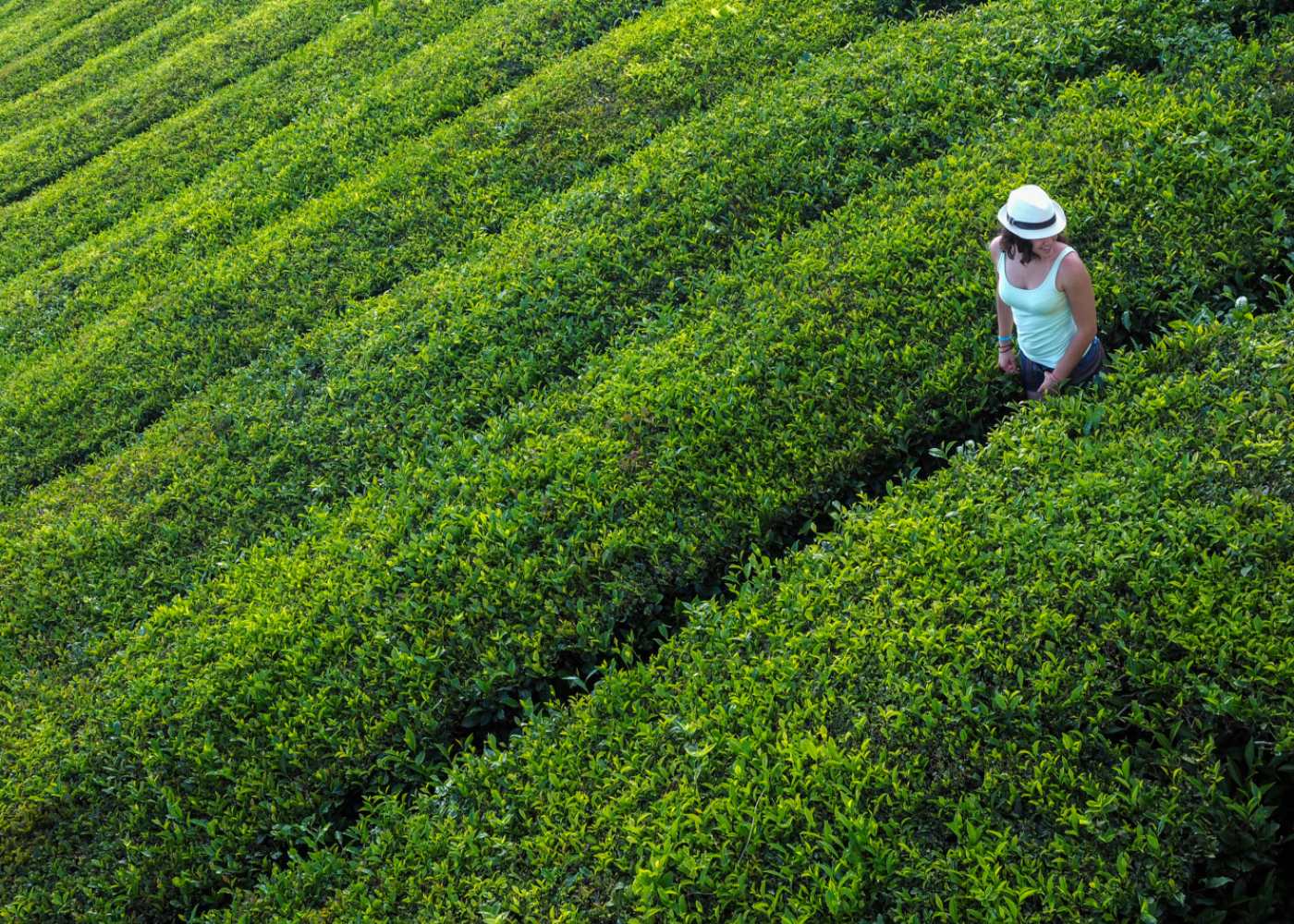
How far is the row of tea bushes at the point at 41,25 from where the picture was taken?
23.2 m

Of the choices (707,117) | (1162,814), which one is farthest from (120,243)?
(1162,814)

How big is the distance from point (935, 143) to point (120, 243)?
37.4ft

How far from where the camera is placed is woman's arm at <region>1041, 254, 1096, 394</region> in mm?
5797

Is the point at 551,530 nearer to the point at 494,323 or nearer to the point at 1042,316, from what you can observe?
the point at 494,323

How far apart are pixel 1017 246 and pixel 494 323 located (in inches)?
199

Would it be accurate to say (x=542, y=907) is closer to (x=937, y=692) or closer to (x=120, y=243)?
(x=937, y=692)

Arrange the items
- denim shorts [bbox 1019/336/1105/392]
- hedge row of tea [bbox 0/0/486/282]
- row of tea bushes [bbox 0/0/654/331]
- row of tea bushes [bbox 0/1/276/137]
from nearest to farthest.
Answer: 1. denim shorts [bbox 1019/336/1105/392]
2. row of tea bushes [bbox 0/0/654/331]
3. hedge row of tea [bbox 0/0/486/282]
4. row of tea bushes [bbox 0/1/276/137]

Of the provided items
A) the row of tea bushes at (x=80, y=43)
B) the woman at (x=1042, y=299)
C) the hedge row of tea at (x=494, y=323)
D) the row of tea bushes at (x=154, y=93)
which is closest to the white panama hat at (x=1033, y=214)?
the woman at (x=1042, y=299)

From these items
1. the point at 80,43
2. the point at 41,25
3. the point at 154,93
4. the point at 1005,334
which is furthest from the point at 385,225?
the point at 41,25

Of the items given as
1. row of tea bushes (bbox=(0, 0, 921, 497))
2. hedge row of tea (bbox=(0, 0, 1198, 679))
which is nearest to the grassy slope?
row of tea bushes (bbox=(0, 0, 921, 497))

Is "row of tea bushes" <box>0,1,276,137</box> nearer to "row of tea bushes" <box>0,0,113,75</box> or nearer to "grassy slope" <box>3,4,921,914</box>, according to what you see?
"row of tea bushes" <box>0,0,113,75</box>

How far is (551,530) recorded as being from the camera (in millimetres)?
6832

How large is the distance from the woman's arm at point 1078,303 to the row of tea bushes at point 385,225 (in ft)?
21.5

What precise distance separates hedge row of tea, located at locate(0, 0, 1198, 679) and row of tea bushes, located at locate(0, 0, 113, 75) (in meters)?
18.9
